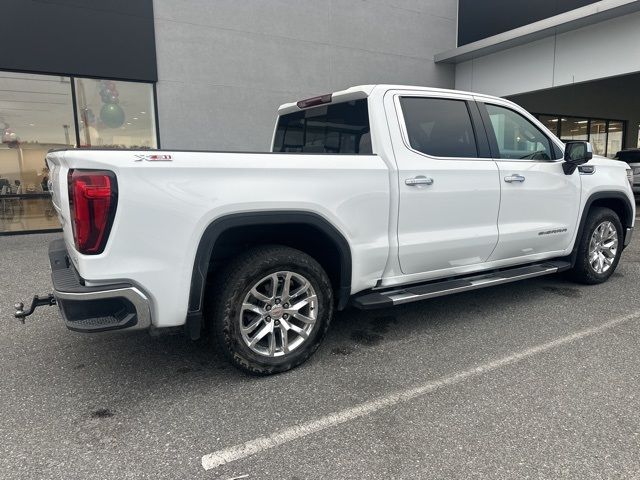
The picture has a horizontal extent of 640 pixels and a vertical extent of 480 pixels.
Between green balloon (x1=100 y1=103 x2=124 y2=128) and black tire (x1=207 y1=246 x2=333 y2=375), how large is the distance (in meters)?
7.62

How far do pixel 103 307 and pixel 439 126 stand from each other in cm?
285

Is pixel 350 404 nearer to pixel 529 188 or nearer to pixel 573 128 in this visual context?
pixel 529 188

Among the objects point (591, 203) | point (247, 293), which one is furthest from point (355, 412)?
point (591, 203)

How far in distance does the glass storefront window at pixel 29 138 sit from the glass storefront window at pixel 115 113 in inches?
9.8

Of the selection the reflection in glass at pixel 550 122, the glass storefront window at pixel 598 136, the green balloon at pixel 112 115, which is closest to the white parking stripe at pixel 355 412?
the green balloon at pixel 112 115

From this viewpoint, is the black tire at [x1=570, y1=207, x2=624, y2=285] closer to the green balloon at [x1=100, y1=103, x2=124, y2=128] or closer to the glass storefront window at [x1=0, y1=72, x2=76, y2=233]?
the green balloon at [x1=100, y1=103, x2=124, y2=128]

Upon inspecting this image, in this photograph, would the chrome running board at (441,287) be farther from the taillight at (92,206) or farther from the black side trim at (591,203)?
the taillight at (92,206)

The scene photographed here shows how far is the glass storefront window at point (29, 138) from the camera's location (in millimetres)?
8578

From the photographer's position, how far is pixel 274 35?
10.3 metres

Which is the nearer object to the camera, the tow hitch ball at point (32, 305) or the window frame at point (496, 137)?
the tow hitch ball at point (32, 305)

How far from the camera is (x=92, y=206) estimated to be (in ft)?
7.94

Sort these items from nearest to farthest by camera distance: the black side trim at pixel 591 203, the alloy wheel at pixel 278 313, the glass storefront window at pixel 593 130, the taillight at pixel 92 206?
the taillight at pixel 92 206
the alloy wheel at pixel 278 313
the black side trim at pixel 591 203
the glass storefront window at pixel 593 130

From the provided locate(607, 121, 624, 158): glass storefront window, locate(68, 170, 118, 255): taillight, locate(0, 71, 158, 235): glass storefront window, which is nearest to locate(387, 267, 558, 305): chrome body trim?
locate(68, 170, 118, 255): taillight

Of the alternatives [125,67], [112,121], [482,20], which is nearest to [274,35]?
[125,67]
